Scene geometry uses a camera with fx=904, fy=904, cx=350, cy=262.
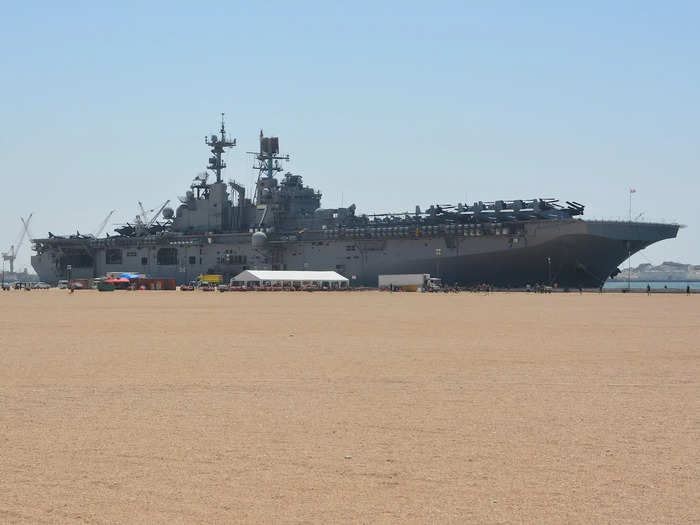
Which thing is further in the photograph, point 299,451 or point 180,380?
point 180,380

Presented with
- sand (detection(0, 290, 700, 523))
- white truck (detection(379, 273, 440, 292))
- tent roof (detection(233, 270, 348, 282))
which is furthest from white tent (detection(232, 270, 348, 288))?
sand (detection(0, 290, 700, 523))

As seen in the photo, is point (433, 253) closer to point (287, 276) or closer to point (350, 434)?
point (287, 276)

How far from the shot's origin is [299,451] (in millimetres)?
9391

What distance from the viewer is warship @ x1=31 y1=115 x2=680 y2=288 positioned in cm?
7400

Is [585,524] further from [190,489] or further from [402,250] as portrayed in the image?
[402,250]

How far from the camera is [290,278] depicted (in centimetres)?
8031

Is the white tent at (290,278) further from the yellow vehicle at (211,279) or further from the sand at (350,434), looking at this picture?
the sand at (350,434)

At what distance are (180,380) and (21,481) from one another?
21.2 ft

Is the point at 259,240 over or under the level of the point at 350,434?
over

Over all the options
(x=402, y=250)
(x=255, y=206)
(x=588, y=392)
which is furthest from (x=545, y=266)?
(x=588, y=392)

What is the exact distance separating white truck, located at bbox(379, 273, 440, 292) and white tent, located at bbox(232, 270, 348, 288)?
510cm

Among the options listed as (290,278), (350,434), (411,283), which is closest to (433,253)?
(411,283)

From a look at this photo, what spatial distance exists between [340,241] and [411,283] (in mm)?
12668

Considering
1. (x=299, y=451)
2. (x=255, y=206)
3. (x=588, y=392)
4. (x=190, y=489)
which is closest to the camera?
(x=190, y=489)
